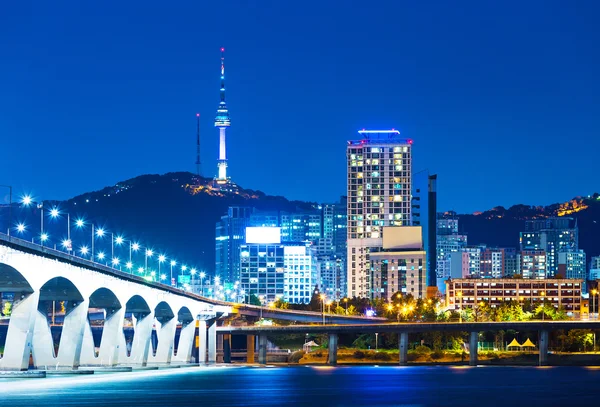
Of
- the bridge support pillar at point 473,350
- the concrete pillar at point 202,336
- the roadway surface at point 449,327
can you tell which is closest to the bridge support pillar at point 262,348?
the roadway surface at point 449,327

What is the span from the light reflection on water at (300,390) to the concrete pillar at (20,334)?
1.78 m

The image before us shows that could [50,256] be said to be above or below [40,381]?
above

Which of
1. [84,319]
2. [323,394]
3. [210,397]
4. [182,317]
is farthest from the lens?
[182,317]

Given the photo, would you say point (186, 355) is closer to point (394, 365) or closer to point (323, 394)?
point (394, 365)

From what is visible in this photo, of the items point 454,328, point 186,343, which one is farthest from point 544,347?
point 186,343

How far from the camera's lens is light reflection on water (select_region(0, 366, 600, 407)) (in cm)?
9012

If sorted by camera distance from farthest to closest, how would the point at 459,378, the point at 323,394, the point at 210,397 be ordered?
the point at 459,378, the point at 323,394, the point at 210,397

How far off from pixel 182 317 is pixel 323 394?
298 ft

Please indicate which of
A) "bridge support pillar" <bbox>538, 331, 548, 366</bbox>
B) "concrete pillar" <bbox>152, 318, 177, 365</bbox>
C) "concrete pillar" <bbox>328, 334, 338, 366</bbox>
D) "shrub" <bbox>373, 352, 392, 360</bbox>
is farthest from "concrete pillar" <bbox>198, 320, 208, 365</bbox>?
"bridge support pillar" <bbox>538, 331, 548, 366</bbox>

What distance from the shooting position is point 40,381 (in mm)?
104938

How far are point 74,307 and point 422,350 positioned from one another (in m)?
87.0

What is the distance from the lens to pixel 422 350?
19688cm

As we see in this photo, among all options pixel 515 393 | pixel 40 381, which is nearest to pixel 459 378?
pixel 515 393

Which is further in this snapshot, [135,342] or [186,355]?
[186,355]
